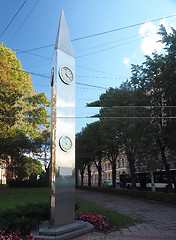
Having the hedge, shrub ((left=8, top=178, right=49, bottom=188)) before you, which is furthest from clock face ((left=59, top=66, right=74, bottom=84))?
shrub ((left=8, top=178, right=49, bottom=188))

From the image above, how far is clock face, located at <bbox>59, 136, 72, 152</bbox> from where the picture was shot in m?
7.37

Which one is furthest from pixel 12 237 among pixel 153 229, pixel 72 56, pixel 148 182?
pixel 148 182

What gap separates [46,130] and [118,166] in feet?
147

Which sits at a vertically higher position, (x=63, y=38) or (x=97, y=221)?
(x=63, y=38)

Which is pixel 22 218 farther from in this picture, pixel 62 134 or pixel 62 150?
pixel 62 134

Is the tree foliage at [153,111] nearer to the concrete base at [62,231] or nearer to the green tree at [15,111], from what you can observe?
the green tree at [15,111]

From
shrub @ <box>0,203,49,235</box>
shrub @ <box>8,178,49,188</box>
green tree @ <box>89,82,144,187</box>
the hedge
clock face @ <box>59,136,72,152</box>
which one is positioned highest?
green tree @ <box>89,82,144,187</box>

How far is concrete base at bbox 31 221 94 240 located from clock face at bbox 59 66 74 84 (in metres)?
5.24

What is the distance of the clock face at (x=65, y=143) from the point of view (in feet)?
24.2

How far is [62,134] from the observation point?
7.50m

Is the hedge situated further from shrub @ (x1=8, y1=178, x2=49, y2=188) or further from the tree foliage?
shrub @ (x1=8, y1=178, x2=49, y2=188)

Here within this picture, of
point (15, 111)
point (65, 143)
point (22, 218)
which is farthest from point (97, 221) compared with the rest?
point (15, 111)

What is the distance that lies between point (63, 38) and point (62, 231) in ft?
23.3

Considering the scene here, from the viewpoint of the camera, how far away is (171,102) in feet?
45.0
